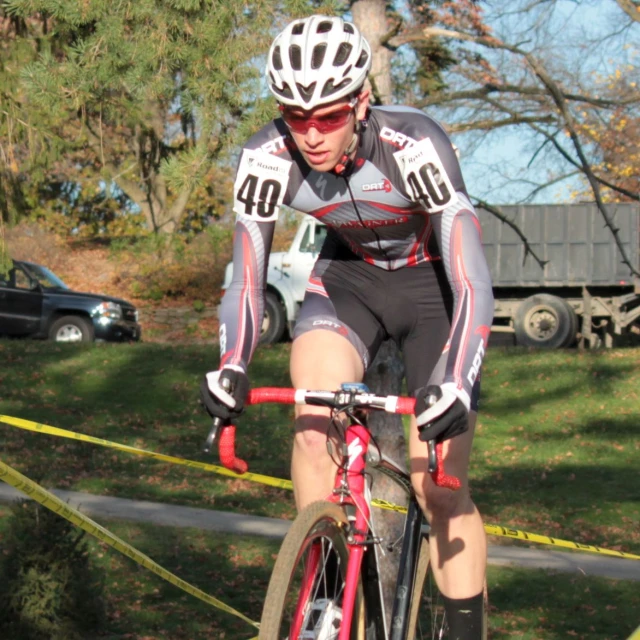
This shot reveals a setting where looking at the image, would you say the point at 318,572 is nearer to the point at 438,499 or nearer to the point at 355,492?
the point at 355,492

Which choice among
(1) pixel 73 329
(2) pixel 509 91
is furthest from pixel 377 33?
(1) pixel 73 329

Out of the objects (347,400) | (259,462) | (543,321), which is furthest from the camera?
(543,321)

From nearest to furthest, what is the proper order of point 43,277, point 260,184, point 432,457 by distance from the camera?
point 432,457 < point 260,184 < point 43,277

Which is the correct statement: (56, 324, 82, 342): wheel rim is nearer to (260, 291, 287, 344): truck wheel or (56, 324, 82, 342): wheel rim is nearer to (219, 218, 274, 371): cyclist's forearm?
(260, 291, 287, 344): truck wheel

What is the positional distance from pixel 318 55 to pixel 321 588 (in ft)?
5.13

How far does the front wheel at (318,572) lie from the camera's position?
2.92 metres

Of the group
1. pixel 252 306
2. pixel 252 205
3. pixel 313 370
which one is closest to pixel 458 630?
pixel 313 370

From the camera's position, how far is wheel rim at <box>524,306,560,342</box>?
19.0 m

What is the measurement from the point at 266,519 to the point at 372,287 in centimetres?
420

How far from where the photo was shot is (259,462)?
10055 millimetres

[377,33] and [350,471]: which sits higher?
[377,33]

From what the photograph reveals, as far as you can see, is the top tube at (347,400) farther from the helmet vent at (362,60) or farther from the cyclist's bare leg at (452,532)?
the helmet vent at (362,60)

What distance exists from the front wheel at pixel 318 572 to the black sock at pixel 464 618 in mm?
453

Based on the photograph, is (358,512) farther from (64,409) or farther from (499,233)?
(499,233)
